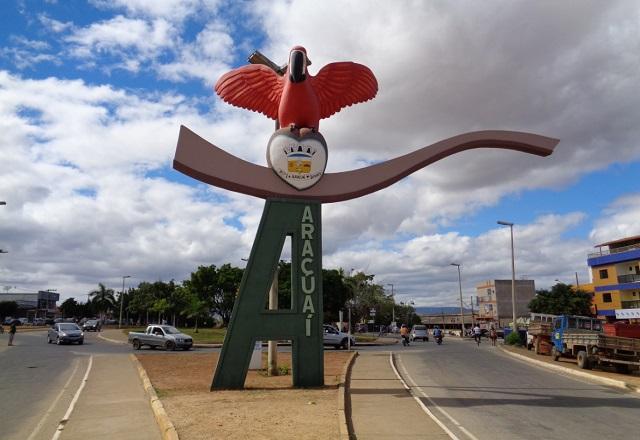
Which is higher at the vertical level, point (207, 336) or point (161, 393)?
point (207, 336)

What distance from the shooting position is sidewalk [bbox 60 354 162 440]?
8.91m

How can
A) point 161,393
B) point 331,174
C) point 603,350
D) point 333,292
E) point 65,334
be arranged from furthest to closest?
1. point 333,292
2. point 65,334
3. point 603,350
4. point 331,174
5. point 161,393

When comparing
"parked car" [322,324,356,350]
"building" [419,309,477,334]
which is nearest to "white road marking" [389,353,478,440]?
"parked car" [322,324,356,350]

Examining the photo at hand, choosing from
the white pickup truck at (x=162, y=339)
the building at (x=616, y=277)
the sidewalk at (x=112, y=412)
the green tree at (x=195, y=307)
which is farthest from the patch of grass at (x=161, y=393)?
the building at (x=616, y=277)

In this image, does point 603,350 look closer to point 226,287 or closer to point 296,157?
point 296,157

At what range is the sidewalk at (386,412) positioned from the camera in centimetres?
868

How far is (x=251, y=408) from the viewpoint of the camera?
10.3 meters

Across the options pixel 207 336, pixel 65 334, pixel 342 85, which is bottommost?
pixel 207 336

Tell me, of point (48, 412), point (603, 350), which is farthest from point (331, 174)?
point (603, 350)

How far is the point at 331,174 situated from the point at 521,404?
715 cm

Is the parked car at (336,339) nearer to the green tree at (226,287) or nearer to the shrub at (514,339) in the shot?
the shrub at (514,339)

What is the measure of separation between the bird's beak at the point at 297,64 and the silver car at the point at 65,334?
27488 millimetres

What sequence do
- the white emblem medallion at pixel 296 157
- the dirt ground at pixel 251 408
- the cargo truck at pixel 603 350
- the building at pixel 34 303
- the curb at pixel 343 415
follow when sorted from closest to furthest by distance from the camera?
the curb at pixel 343 415
the dirt ground at pixel 251 408
the white emblem medallion at pixel 296 157
the cargo truck at pixel 603 350
the building at pixel 34 303

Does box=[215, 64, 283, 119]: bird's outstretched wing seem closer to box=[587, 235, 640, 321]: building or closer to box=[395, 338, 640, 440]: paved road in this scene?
box=[395, 338, 640, 440]: paved road
